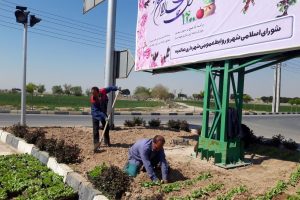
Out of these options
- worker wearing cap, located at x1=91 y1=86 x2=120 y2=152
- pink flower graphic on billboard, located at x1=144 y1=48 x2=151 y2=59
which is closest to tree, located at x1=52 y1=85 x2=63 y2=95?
pink flower graphic on billboard, located at x1=144 y1=48 x2=151 y2=59

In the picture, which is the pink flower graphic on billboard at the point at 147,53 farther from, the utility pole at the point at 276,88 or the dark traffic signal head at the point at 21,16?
the utility pole at the point at 276,88

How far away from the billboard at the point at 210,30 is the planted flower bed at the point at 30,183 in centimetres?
398

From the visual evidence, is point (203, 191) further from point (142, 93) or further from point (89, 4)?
point (142, 93)

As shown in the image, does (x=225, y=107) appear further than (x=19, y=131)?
No

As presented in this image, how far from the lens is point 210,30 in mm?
7730

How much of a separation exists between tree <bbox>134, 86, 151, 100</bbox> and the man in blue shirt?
10142 cm

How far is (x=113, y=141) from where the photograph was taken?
30.5ft

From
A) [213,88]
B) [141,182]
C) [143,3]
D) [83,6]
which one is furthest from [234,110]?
[83,6]

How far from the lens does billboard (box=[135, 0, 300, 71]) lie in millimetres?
6156

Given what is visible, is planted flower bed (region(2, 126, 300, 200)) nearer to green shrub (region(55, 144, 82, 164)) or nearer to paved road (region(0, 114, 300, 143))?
green shrub (region(55, 144, 82, 164))

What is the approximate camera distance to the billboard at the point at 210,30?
6156 mm

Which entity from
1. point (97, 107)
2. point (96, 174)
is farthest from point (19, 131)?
point (96, 174)

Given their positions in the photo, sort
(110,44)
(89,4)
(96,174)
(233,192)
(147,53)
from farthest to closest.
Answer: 1. (89,4)
2. (110,44)
3. (147,53)
4. (96,174)
5. (233,192)

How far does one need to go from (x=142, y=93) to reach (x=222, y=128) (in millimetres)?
110041
